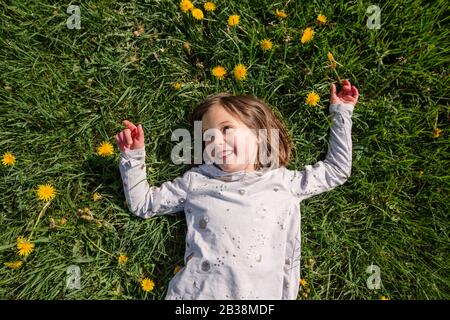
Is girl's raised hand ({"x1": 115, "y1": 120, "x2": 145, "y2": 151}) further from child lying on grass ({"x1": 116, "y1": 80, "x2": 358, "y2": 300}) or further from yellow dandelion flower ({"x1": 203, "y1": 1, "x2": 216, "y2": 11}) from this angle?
yellow dandelion flower ({"x1": 203, "y1": 1, "x2": 216, "y2": 11})

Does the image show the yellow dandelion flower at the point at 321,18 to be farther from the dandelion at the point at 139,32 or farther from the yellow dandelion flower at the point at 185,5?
the dandelion at the point at 139,32

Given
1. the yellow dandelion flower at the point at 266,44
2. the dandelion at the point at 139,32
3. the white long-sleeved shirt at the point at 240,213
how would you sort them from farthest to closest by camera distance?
the dandelion at the point at 139,32, the yellow dandelion flower at the point at 266,44, the white long-sleeved shirt at the point at 240,213

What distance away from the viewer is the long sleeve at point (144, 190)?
2457 mm

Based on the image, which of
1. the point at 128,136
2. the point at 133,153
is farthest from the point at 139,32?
the point at 133,153

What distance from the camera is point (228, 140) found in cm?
232

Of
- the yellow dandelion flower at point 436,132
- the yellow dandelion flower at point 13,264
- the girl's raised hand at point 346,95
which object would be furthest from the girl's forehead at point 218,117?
the yellow dandelion flower at point 13,264

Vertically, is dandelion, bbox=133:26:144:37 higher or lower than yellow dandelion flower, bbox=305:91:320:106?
higher

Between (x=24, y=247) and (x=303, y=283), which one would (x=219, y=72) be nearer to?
(x=303, y=283)

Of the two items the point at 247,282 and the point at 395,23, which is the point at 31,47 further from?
the point at 395,23

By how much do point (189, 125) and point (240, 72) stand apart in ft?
1.50

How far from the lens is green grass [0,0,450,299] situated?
255 centimetres

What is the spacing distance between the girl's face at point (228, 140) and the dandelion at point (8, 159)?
1218 millimetres

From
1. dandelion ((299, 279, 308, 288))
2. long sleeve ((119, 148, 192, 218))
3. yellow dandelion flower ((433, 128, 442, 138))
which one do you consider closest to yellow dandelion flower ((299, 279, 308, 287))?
dandelion ((299, 279, 308, 288))

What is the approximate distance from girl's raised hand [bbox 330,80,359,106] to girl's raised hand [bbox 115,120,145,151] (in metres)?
1.18
